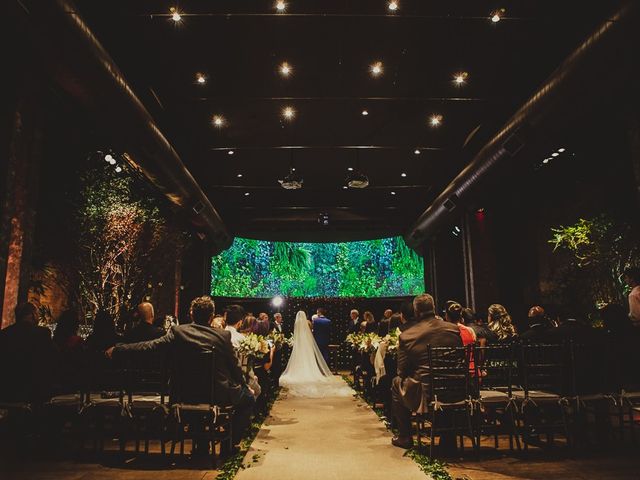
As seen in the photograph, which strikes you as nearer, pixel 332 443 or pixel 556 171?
pixel 332 443

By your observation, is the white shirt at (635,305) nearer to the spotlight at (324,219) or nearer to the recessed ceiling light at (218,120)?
the recessed ceiling light at (218,120)

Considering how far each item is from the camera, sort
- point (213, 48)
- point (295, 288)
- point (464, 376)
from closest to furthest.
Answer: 1. point (464, 376)
2. point (213, 48)
3. point (295, 288)

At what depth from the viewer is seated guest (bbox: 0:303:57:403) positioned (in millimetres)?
3908

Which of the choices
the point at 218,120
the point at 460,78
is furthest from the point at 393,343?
the point at 218,120

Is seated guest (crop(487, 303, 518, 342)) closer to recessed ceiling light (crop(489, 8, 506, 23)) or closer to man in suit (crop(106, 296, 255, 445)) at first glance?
man in suit (crop(106, 296, 255, 445))

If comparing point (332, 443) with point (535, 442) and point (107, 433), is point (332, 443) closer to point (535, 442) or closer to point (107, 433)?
point (535, 442)

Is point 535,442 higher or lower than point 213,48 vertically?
lower

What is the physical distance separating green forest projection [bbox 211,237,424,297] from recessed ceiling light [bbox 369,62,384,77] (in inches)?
349

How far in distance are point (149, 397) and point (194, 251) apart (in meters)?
10.2

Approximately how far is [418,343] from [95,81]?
14.4 feet

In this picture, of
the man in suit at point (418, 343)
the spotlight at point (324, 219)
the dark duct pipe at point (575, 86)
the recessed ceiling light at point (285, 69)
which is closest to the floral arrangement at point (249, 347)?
the man in suit at point (418, 343)

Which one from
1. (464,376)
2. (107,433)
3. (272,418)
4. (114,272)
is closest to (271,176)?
(114,272)

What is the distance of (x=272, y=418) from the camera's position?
20.4 ft

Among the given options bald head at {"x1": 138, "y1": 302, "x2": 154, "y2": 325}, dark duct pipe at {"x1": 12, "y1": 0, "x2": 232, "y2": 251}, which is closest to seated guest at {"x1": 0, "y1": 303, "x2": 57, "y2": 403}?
bald head at {"x1": 138, "y1": 302, "x2": 154, "y2": 325}
